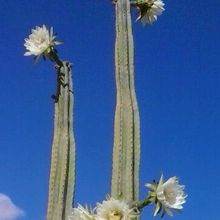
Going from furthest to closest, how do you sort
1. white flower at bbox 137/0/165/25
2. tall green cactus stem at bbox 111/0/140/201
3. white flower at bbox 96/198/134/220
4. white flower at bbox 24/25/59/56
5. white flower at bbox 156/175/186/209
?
white flower at bbox 137/0/165/25 → white flower at bbox 24/25/59/56 → tall green cactus stem at bbox 111/0/140/201 → white flower at bbox 156/175/186/209 → white flower at bbox 96/198/134/220

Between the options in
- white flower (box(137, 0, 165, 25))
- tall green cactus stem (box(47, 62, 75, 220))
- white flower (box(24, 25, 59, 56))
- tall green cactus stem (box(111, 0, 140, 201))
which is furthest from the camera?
white flower (box(137, 0, 165, 25))

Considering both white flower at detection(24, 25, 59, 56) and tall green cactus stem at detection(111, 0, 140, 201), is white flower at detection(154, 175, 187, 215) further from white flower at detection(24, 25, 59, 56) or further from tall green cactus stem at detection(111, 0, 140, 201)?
white flower at detection(24, 25, 59, 56)

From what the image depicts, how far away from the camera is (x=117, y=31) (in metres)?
5.52

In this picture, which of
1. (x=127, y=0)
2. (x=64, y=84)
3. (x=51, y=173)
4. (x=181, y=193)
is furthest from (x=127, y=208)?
(x=127, y=0)

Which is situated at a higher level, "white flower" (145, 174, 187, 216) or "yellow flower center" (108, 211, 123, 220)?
"white flower" (145, 174, 187, 216)

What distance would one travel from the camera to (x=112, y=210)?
3596mm

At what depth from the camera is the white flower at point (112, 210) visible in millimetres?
3580

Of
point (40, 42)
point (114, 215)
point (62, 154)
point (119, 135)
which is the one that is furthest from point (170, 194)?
point (40, 42)

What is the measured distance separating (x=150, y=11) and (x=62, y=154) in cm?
163

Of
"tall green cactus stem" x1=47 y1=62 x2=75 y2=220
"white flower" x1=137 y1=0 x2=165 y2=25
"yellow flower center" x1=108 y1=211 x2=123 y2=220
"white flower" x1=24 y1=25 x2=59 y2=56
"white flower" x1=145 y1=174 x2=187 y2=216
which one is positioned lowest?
"yellow flower center" x1=108 y1=211 x2=123 y2=220

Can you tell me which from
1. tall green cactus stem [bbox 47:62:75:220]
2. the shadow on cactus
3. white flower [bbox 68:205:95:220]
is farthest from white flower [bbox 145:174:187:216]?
tall green cactus stem [bbox 47:62:75:220]

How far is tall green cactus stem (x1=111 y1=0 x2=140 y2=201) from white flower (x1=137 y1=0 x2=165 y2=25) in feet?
0.74

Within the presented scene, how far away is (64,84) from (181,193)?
6.06 ft

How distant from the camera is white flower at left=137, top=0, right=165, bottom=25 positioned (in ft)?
19.3
